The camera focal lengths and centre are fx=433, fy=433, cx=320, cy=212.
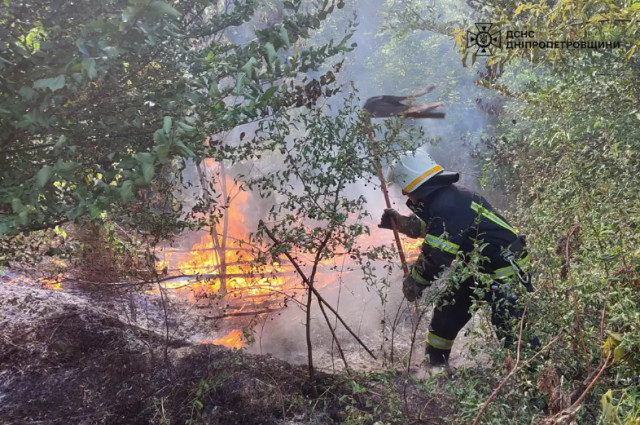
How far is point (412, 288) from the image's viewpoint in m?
4.02

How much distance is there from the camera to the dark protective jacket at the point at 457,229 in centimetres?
370

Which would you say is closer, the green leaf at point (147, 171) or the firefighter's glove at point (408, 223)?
the green leaf at point (147, 171)

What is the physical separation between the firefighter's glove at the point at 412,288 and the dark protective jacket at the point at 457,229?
0.04 metres

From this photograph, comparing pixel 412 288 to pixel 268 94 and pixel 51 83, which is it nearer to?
pixel 268 94

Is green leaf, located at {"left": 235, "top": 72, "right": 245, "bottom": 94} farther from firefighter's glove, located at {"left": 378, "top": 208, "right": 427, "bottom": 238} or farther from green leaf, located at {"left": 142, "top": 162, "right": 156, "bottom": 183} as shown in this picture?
firefighter's glove, located at {"left": 378, "top": 208, "right": 427, "bottom": 238}

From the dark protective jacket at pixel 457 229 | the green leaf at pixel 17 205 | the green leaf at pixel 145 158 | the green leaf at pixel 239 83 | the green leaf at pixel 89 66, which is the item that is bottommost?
the dark protective jacket at pixel 457 229

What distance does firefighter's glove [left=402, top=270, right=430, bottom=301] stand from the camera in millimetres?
4000

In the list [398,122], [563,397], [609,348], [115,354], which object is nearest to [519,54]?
[398,122]

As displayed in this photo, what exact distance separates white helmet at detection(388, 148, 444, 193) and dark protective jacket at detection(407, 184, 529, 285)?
0.31ft

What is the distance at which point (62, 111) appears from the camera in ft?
8.14

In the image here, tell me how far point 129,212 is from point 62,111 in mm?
1077

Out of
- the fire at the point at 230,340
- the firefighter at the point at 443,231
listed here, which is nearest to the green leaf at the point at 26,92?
the firefighter at the point at 443,231

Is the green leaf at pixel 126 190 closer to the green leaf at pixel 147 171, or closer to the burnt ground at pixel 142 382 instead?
the green leaf at pixel 147 171

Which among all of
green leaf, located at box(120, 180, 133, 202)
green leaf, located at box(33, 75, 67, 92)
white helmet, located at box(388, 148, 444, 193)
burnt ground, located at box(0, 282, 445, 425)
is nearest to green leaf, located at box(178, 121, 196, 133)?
green leaf, located at box(120, 180, 133, 202)
